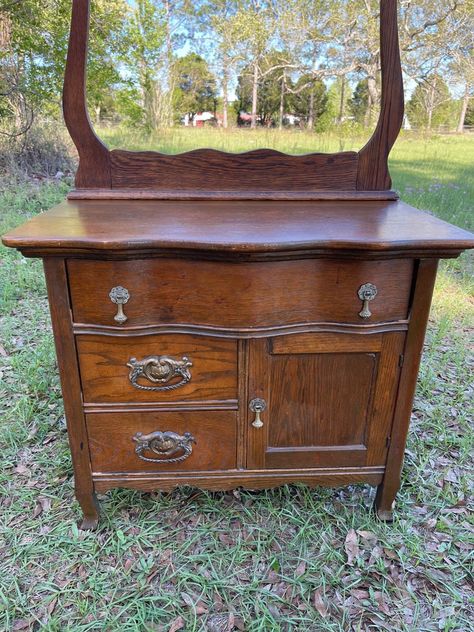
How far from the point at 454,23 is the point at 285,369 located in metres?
1.56

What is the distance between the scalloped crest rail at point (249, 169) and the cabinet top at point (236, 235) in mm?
208

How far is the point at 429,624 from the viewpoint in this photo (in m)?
1.18

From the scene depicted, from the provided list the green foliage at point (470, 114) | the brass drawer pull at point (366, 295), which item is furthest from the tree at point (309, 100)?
the brass drawer pull at point (366, 295)

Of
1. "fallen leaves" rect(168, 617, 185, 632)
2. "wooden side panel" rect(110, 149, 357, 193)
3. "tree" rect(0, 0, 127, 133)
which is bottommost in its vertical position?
"fallen leaves" rect(168, 617, 185, 632)

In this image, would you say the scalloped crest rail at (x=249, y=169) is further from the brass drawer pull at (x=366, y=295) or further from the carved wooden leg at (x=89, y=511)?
the carved wooden leg at (x=89, y=511)

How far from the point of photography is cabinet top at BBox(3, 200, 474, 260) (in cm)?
103

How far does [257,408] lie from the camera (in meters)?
1.29

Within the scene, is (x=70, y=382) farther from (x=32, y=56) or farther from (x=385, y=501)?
(x=32, y=56)

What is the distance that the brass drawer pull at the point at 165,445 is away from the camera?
4.28ft

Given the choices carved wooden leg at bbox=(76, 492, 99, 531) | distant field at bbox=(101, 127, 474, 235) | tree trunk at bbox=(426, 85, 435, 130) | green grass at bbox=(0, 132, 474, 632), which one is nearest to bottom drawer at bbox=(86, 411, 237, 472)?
carved wooden leg at bbox=(76, 492, 99, 531)

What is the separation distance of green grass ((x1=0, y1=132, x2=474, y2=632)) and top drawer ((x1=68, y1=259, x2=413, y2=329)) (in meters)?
0.71

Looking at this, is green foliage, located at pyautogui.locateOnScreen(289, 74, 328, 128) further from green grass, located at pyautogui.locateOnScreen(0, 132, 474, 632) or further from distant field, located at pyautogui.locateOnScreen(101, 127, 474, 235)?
green grass, located at pyautogui.locateOnScreen(0, 132, 474, 632)

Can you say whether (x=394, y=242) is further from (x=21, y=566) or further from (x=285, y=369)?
(x=21, y=566)

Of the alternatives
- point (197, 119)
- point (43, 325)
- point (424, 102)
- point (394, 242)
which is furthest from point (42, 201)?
point (394, 242)
